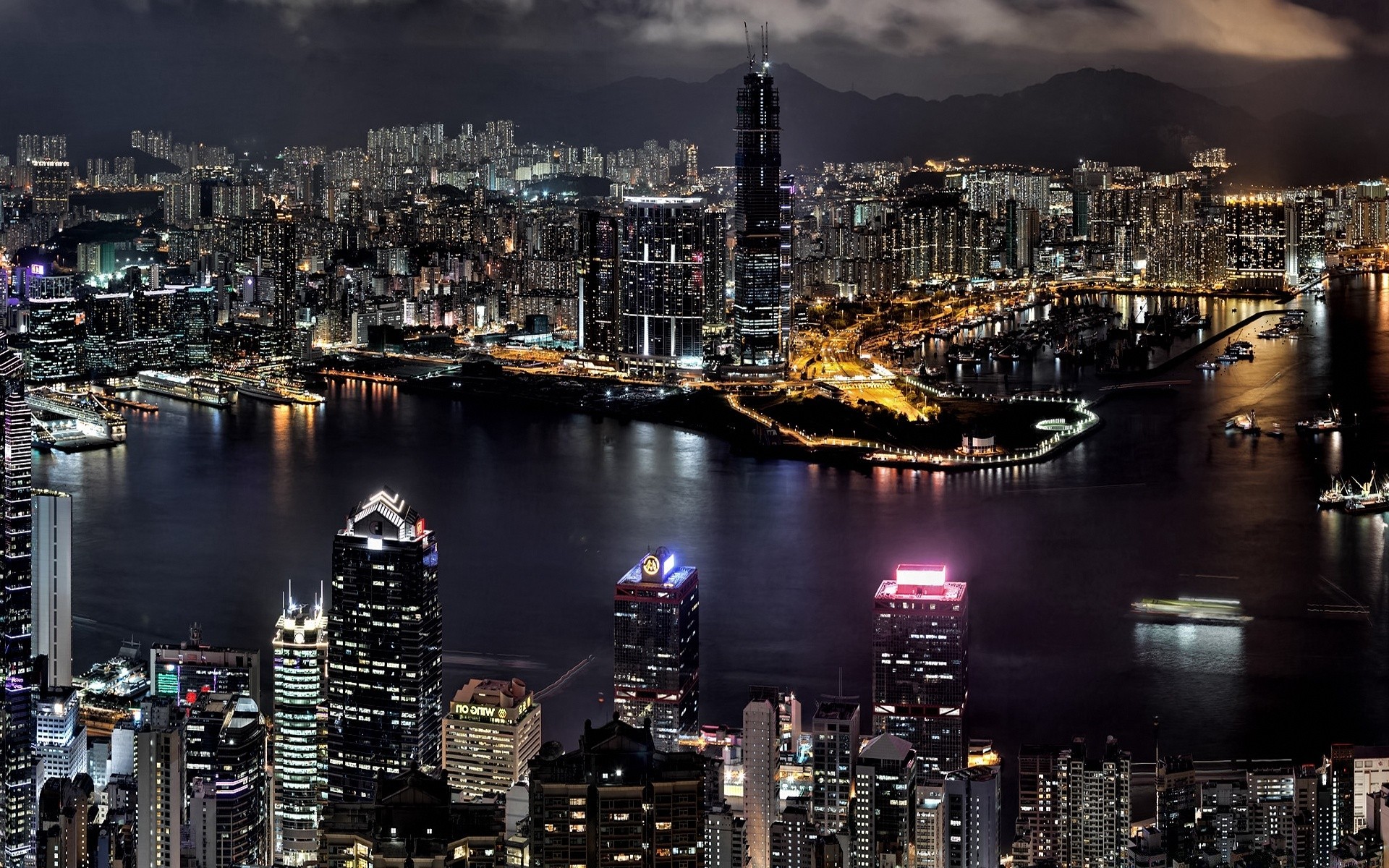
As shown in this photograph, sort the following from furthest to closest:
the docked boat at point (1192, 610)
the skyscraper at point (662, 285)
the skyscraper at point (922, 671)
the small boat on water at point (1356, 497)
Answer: the skyscraper at point (662, 285)
the small boat on water at point (1356, 497)
the docked boat at point (1192, 610)
the skyscraper at point (922, 671)

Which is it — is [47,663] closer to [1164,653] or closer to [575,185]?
[1164,653]

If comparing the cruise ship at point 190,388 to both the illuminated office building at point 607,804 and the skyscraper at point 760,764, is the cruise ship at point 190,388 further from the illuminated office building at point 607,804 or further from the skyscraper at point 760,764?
the illuminated office building at point 607,804

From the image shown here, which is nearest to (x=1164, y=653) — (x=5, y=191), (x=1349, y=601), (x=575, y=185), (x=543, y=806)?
(x=1349, y=601)

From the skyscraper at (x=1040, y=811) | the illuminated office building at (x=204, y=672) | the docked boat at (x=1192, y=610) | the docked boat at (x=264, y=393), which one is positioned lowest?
the skyscraper at (x=1040, y=811)

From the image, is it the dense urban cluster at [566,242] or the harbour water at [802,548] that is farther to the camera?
the dense urban cluster at [566,242]

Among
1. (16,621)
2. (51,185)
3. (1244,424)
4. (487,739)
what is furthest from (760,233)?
(487,739)

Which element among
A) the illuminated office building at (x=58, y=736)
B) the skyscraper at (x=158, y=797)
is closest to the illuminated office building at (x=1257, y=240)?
the illuminated office building at (x=58, y=736)

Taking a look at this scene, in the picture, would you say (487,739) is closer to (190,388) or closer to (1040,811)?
(1040,811)

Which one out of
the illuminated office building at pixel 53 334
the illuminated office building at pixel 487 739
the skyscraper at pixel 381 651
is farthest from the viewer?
the illuminated office building at pixel 53 334
